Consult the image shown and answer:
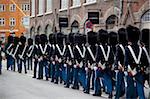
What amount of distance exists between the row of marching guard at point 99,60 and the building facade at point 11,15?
2373 inches

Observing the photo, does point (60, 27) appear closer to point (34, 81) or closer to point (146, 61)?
point (34, 81)

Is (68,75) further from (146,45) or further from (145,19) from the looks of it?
(145,19)

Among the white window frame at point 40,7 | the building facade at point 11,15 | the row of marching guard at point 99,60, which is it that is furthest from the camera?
the building facade at point 11,15

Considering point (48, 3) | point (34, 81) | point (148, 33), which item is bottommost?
point (34, 81)

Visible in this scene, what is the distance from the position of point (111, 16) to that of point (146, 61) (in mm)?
15272

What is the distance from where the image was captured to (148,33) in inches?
520

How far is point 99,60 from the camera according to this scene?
1475cm

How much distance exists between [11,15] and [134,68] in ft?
229

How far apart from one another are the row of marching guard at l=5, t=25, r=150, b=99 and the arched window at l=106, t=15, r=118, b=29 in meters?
7.90

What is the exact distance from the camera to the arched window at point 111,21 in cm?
2748

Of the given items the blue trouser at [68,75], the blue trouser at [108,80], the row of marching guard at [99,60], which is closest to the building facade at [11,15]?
the row of marching guard at [99,60]

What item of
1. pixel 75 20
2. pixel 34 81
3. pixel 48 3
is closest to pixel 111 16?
pixel 75 20

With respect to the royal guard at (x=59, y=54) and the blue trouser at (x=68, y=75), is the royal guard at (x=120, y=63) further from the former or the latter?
the royal guard at (x=59, y=54)

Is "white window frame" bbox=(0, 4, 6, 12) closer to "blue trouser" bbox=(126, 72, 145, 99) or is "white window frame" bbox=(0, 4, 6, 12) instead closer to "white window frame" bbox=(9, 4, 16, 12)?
"white window frame" bbox=(9, 4, 16, 12)
